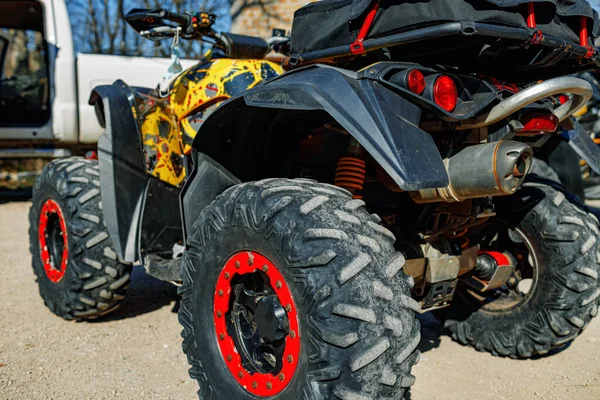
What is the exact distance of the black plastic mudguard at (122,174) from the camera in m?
3.48

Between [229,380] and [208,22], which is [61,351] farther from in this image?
[208,22]

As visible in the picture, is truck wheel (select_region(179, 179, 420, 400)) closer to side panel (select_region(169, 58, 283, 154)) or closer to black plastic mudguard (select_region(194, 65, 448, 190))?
black plastic mudguard (select_region(194, 65, 448, 190))

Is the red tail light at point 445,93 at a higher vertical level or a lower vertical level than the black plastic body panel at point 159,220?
higher

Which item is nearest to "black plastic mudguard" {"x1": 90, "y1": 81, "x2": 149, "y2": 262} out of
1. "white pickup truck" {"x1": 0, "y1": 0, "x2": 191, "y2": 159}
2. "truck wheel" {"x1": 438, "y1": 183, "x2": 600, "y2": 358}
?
"truck wheel" {"x1": 438, "y1": 183, "x2": 600, "y2": 358}

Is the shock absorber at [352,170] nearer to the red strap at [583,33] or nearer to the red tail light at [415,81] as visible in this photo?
the red tail light at [415,81]

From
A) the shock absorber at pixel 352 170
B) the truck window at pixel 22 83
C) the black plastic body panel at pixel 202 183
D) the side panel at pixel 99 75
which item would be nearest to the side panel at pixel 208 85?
the black plastic body panel at pixel 202 183

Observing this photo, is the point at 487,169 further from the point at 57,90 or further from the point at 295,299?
the point at 57,90

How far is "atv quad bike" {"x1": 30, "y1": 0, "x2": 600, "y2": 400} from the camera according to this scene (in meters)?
2.00

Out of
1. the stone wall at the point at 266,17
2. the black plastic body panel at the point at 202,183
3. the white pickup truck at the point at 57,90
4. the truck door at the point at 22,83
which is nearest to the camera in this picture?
the black plastic body panel at the point at 202,183

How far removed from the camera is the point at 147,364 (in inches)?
134

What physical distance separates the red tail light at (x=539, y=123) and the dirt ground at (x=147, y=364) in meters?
1.43

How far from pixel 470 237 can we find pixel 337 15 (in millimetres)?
1660

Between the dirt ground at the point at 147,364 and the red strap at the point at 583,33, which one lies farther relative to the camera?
the dirt ground at the point at 147,364

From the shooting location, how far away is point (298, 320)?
2068 mm
